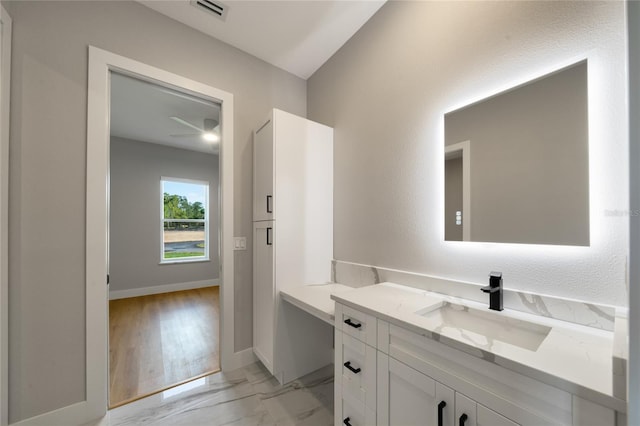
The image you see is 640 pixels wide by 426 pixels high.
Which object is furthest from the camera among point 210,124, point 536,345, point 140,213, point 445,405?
point 140,213

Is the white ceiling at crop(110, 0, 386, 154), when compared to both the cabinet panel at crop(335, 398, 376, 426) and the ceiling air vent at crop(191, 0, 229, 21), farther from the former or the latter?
the cabinet panel at crop(335, 398, 376, 426)

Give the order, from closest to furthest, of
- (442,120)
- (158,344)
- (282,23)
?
(442,120) < (282,23) < (158,344)

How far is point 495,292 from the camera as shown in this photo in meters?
1.12

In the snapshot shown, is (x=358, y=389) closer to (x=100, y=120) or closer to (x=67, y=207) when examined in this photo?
(x=67, y=207)

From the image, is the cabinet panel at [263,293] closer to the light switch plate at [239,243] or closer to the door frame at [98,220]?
the light switch plate at [239,243]

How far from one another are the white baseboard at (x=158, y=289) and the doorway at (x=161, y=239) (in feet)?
0.05

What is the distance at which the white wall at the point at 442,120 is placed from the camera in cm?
93

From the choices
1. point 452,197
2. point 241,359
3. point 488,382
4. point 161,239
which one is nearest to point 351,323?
point 488,382

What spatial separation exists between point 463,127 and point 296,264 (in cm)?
149

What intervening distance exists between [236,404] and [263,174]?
1.70 metres

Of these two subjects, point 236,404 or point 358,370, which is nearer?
point 358,370

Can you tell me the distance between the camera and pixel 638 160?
48cm

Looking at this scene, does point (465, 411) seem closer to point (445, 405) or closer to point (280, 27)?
point (445, 405)

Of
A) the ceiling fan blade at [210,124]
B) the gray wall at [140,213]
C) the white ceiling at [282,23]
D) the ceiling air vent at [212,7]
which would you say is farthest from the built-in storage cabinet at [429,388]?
the gray wall at [140,213]
